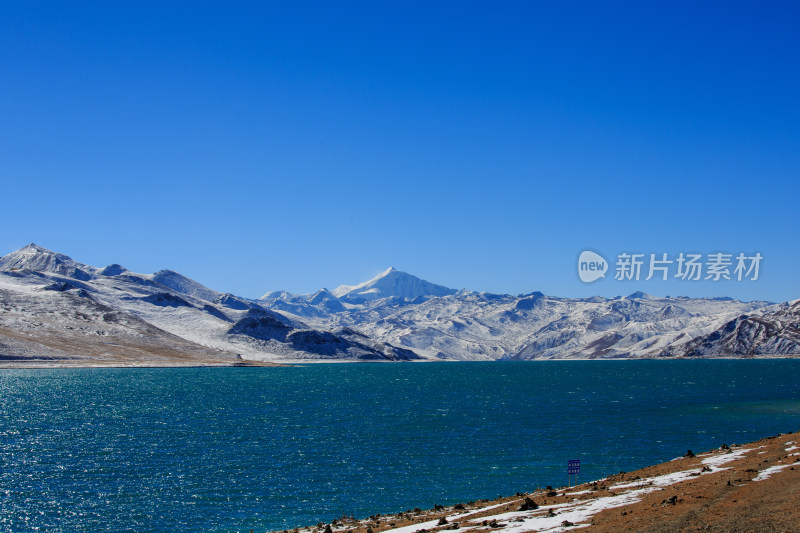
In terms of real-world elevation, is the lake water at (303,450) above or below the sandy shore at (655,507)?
below

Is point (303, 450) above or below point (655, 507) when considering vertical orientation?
below

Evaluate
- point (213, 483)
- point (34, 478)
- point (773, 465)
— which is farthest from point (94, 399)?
point (773, 465)

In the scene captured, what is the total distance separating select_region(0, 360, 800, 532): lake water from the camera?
48.2 meters

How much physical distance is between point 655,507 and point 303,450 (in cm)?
4756

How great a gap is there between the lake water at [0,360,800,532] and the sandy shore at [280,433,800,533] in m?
9.66

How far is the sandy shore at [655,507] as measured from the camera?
27297 mm

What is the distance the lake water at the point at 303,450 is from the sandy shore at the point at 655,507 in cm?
966

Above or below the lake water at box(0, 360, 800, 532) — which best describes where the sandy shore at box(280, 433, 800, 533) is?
above

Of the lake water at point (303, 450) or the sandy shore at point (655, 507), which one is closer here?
the sandy shore at point (655, 507)

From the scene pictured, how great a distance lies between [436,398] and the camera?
148250 mm

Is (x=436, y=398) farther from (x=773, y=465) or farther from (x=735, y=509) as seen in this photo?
(x=735, y=509)

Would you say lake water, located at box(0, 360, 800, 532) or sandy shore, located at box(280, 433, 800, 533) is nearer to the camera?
sandy shore, located at box(280, 433, 800, 533)

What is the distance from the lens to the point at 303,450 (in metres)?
71.6

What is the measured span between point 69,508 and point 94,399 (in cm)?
9414
